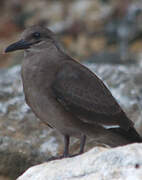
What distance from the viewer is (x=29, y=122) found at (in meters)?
8.02

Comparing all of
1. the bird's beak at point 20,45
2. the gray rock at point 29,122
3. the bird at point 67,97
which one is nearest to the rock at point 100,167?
the bird at point 67,97

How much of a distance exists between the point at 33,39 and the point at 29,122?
1.52m

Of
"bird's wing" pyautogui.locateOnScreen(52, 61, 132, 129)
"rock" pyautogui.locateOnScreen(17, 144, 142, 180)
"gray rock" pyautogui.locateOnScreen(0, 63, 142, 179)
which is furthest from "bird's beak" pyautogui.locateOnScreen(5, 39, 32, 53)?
"rock" pyautogui.locateOnScreen(17, 144, 142, 180)

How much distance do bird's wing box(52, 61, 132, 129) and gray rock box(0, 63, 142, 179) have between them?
3.48 feet

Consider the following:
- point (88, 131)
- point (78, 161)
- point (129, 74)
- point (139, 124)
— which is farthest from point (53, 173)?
point (129, 74)

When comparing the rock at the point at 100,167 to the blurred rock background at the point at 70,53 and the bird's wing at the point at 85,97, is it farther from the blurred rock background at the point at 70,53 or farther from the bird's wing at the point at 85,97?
the blurred rock background at the point at 70,53

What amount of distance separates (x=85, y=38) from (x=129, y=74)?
19.7 ft

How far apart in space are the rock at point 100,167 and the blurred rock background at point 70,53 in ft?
5.93

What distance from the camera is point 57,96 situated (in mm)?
6414

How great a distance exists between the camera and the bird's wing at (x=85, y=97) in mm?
6480

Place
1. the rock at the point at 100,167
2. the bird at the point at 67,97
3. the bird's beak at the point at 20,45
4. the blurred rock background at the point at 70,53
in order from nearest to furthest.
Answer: the rock at the point at 100,167 → the bird at the point at 67,97 → the bird's beak at the point at 20,45 → the blurred rock background at the point at 70,53

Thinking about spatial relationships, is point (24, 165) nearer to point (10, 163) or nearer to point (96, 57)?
point (10, 163)

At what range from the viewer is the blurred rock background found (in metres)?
7.42

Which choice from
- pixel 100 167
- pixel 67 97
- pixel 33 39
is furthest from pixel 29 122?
pixel 100 167
